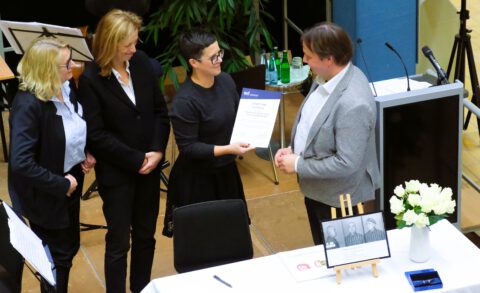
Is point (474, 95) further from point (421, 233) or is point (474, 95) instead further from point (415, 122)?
point (421, 233)

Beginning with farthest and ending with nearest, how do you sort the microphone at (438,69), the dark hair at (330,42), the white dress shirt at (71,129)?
the microphone at (438,69)
the white dress shirt at (71,129)
the dark hair at (330,42)

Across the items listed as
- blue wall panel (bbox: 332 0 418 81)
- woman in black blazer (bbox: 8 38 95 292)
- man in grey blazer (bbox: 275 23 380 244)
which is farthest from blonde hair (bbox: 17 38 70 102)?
blue wall panel (bbox: 332 0 418 81)

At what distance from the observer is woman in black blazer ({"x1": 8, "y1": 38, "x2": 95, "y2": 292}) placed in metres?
3.91

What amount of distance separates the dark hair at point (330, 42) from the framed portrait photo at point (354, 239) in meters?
0.77

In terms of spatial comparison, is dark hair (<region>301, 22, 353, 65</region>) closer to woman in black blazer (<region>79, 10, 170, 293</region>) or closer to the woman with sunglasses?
the woman with sunglasses

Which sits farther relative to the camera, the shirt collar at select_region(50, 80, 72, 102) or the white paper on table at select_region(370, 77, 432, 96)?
the white paper on table at select_region(370, 77, 432, 96)

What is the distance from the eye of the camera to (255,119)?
4.30 metres

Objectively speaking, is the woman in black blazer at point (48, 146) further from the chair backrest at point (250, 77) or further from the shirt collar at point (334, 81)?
the chair backrest at point (250, 77)

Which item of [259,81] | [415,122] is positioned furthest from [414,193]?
[259,81]

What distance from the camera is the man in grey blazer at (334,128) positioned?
377 centimetres

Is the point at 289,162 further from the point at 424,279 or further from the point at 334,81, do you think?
the point at 424,279

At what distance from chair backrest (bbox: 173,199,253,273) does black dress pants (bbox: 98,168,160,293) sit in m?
0.41

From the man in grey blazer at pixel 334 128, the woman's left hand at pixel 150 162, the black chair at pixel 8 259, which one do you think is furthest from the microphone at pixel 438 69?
the black chair at pixel 8 259

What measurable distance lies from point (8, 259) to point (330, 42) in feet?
6.04
